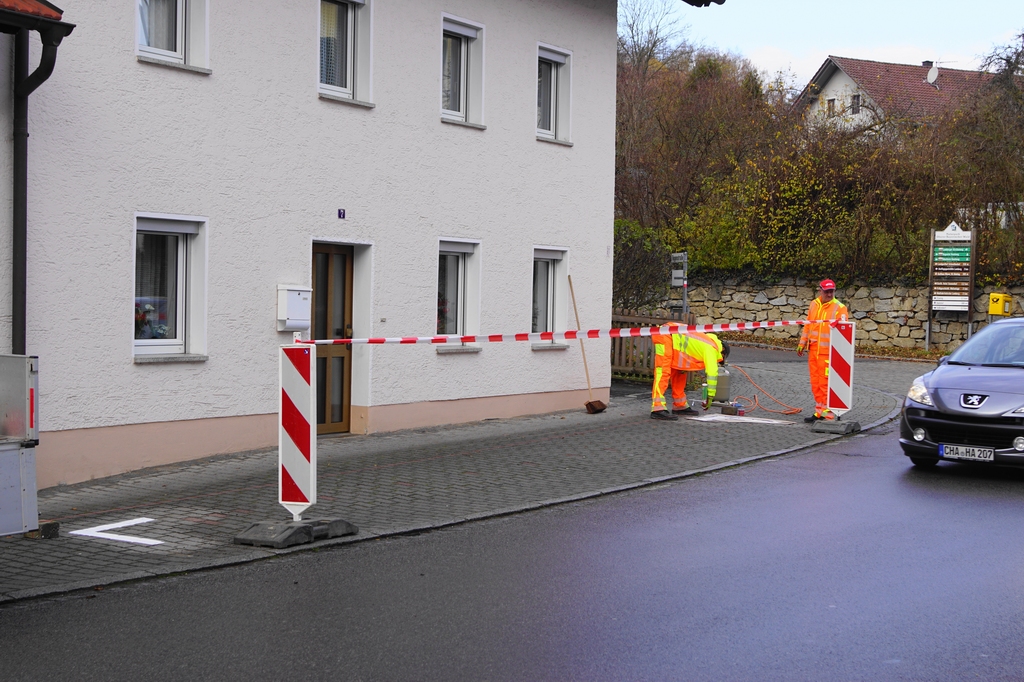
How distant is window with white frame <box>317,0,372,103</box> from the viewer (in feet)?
44.1

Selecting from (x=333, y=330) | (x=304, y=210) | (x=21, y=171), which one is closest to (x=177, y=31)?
(x=304, y=210)

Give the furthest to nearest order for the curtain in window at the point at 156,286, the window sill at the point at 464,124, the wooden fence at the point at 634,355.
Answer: the wooden fence at the point at 634,355, the window sill at the point at 464,124, the curtain in window at the point at 156,286

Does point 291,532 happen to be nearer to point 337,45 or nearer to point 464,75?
point 337,45

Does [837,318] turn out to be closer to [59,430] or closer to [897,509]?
[897,509]

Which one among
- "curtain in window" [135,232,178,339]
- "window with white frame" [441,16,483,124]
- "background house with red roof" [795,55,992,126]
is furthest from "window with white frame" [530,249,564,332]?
"background house with red roof" [795,55,992,126]

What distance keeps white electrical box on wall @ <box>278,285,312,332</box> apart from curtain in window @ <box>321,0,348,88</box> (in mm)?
2568

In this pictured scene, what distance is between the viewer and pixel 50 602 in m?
6.50

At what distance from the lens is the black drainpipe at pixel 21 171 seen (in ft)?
32.1

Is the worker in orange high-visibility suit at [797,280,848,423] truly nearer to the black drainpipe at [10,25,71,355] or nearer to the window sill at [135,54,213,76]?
→ the window sill at [135,54,213,76]

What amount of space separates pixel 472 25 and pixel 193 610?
10366mm

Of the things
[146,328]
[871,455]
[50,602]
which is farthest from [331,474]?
[871,455]

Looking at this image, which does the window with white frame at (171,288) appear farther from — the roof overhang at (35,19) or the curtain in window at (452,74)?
the curtain in window at (452,74)

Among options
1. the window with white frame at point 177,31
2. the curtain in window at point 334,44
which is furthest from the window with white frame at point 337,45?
the window with white frame at point 177,31

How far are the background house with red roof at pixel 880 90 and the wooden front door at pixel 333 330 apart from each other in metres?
22.0
